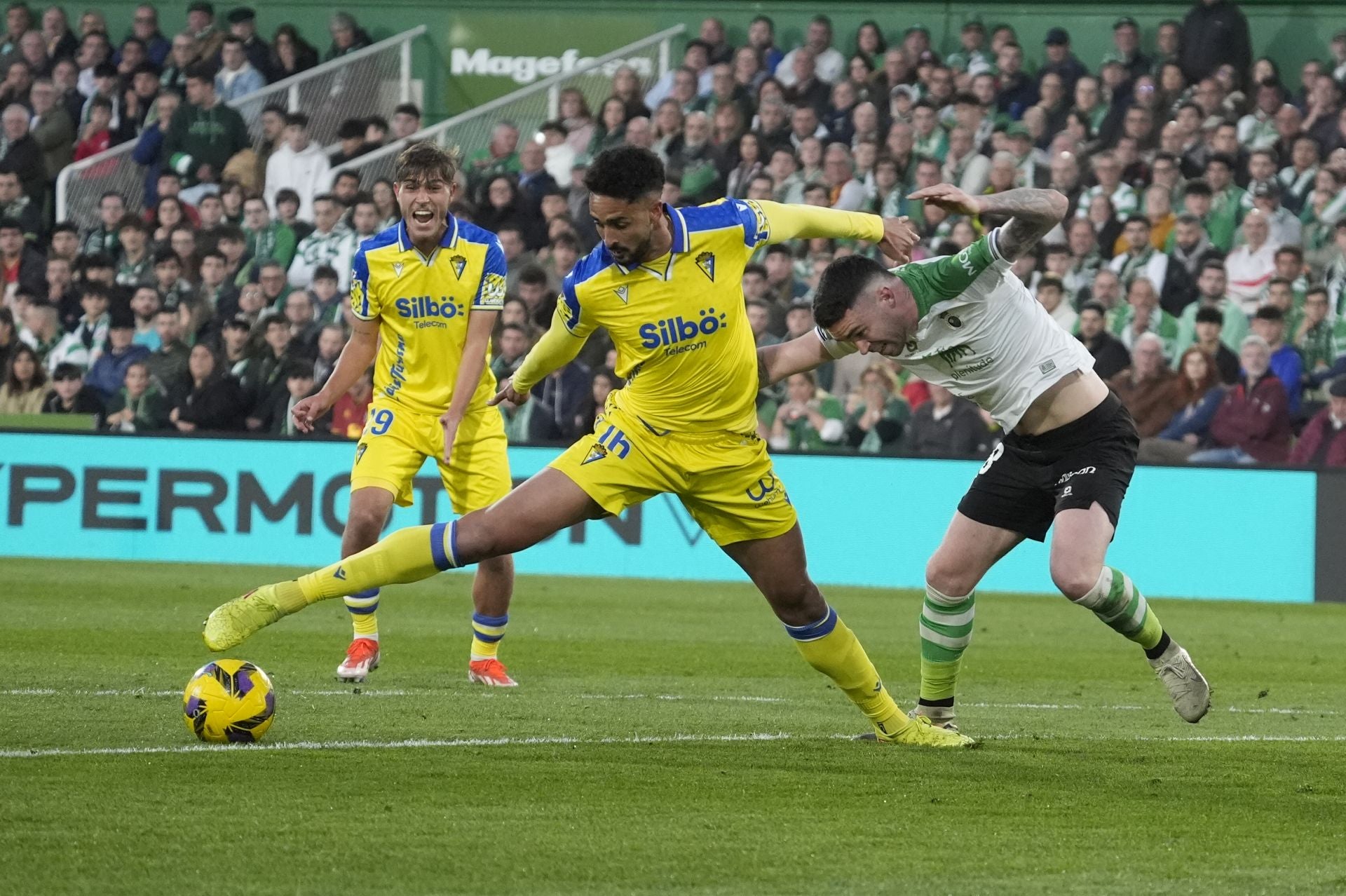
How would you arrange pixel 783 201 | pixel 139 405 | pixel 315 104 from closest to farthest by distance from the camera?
1. pixel 139 405
2. pixel 783 201
3. pixel 315 104

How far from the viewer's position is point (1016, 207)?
6551 mm

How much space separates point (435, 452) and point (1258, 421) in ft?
30.5

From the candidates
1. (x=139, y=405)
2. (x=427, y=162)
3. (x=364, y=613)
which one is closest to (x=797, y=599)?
(x=364, y=613)

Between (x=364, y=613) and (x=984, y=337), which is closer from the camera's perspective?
(x=984, y=337)

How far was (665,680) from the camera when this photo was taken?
955cm

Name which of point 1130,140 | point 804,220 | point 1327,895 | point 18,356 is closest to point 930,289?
point 804,220

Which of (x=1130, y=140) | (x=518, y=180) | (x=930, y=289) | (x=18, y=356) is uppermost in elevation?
(x=930, y=289)

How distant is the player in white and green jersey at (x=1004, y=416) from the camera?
682 centimetres

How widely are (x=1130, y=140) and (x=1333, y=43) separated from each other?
9.14 ft

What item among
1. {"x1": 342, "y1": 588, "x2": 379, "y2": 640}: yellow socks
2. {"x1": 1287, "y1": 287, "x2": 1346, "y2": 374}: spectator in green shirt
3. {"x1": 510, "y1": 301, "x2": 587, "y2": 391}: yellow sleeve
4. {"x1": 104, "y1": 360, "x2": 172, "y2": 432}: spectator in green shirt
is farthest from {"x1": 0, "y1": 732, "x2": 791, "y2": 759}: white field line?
{"x1": 104, "y1": 360, "x2": 172, "y2": 432}: spectator in green shirt

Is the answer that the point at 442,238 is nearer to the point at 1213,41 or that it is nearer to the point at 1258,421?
the point at 1258,421

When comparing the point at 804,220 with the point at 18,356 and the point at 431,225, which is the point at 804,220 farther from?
the point at 18,356

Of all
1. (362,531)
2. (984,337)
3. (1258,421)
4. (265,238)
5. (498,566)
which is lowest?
(265,238)

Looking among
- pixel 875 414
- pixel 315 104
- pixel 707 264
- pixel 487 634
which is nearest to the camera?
pixel 707 264
